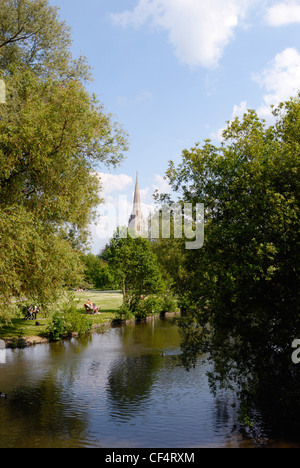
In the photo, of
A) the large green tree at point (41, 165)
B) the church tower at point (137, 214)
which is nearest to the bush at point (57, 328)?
the large green tree at point (41, 165)

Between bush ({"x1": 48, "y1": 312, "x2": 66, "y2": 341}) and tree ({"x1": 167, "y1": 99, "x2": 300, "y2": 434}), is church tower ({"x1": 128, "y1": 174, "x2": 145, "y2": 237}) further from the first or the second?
tree ({"x1": 167, "y1": 99, "x2": 300, "y2": 434})

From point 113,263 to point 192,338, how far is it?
30835 mm

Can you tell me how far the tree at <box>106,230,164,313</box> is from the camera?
46.2 metres

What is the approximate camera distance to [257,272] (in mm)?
13766

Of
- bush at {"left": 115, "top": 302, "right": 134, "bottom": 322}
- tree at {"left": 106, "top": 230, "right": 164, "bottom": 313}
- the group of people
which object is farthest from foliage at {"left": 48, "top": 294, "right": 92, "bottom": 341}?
tree at {"left": 106, "top": 230, "right": 164, "bottom": 313}

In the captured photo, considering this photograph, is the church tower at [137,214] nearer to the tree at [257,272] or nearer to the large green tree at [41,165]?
the large green tree at [41,165]

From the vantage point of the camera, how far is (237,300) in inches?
568

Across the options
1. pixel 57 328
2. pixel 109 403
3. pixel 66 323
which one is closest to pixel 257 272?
pixel 109 403

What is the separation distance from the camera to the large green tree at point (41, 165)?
1789 centimetres

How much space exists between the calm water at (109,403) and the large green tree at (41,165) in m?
4.12

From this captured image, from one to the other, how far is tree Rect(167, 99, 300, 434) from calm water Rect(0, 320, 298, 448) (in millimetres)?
1990

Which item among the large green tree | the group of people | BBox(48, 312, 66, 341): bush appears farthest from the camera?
the group of people

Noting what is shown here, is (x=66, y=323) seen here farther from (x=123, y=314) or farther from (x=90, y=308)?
(x=90, y=308)
